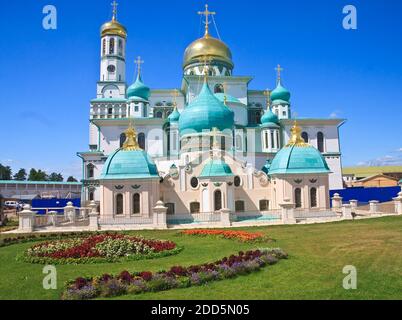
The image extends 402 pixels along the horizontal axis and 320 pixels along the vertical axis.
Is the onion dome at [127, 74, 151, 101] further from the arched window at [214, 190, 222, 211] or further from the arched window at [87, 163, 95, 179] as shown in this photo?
the arched window at [214, 190, 222, 211]

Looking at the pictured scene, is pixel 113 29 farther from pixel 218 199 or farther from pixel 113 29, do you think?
pixel 218 199

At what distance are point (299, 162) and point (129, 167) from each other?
36.4ft

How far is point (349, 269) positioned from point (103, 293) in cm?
610

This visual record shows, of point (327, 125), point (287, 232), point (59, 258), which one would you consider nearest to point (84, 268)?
point (59, 258)

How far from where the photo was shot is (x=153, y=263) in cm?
1185

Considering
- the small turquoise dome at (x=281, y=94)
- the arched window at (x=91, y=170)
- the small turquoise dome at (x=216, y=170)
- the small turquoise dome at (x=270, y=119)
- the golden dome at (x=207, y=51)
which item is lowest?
the small turquoise dome at (x=216, y=170)

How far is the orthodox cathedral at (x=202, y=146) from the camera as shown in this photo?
23.8 m

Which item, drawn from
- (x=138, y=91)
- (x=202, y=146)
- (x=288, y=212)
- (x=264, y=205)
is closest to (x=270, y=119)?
(x=202, y=146)

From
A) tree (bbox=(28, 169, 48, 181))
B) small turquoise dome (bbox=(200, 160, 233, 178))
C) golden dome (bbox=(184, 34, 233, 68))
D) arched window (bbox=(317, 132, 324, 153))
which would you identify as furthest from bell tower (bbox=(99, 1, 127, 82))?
tree (bbox=(28, 169, 48, 181))

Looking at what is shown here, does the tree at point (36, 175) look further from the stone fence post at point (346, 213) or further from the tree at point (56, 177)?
the stone fence post at point (346, 213)

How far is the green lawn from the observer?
816cm

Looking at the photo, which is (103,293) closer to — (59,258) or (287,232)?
(59,258)

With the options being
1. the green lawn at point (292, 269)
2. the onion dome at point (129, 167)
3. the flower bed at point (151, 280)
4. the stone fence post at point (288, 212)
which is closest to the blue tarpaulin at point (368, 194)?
the stone fence post at point (288, 212)

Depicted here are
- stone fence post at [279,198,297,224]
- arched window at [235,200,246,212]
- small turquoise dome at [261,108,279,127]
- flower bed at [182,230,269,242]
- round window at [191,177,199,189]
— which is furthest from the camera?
small turquoise dome at [261,108,279,127]
